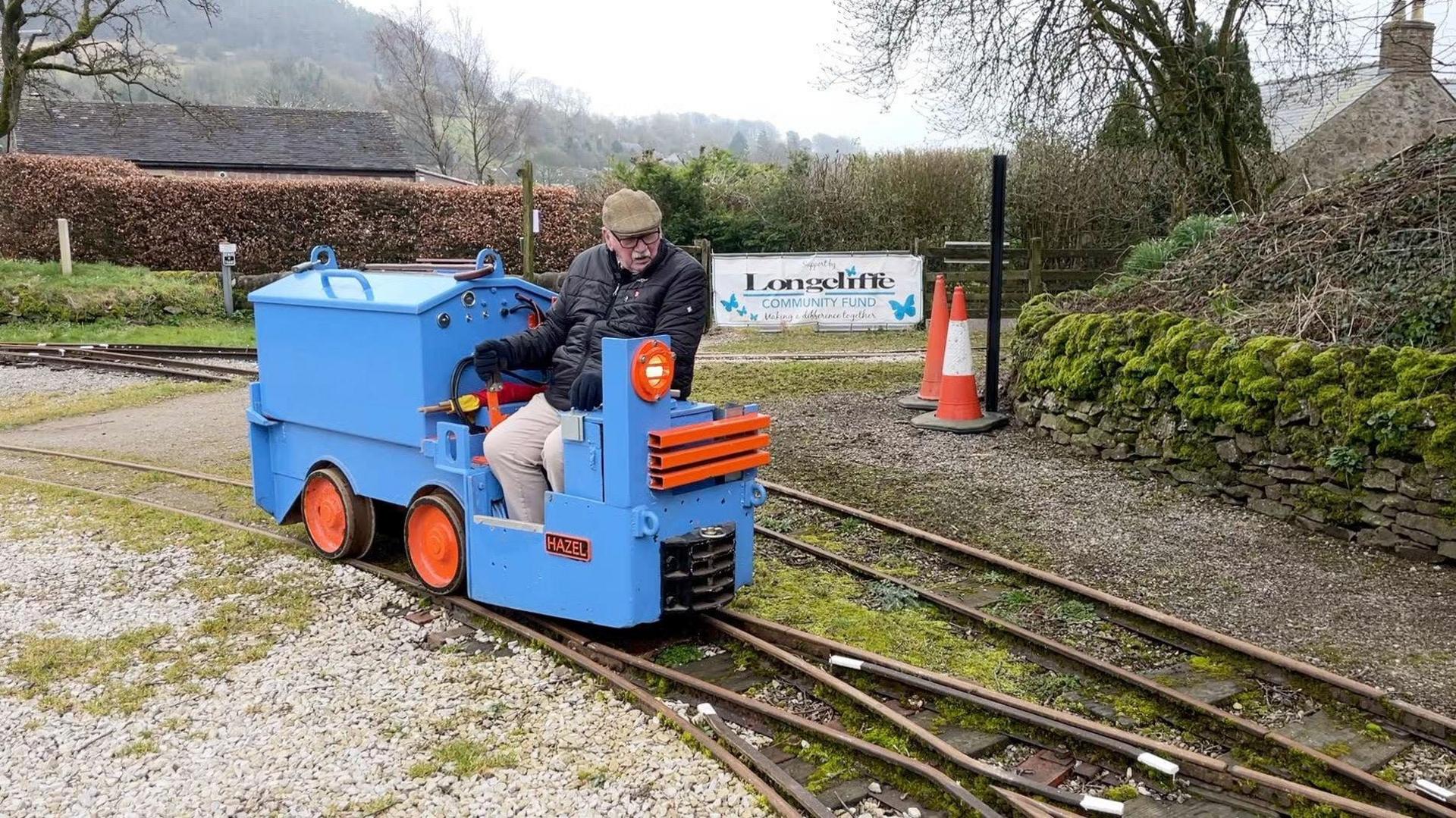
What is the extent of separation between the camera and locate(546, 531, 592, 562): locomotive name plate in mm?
4746

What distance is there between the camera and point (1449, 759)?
152 inches

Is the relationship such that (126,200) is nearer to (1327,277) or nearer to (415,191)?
(415,191)

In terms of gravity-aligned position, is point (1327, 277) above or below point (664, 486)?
above

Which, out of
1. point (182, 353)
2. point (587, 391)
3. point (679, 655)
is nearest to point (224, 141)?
point (182, 353)

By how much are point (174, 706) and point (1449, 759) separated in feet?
15.8

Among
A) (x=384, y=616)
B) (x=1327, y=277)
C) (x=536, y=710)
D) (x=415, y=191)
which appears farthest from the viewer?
(x=415, y=191)

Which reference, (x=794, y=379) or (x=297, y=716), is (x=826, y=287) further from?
(x=297, y=716)

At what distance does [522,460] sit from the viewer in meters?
5.01

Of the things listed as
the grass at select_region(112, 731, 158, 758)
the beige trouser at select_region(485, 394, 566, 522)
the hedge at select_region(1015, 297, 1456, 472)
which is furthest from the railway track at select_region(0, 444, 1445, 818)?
the hedge at select_region(1015, 297, 1456, 472)

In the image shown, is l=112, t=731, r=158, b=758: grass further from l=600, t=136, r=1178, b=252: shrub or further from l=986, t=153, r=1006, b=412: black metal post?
l=600, t=136, r=1178, b=252: shrub

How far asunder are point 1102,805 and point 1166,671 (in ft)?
4.54

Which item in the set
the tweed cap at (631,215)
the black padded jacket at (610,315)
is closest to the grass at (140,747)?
the black padded jacket at (610,315)

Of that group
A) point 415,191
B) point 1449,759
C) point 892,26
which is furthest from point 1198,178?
point 415,191

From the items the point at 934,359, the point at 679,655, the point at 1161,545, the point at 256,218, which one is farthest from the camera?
the point at 256,218
